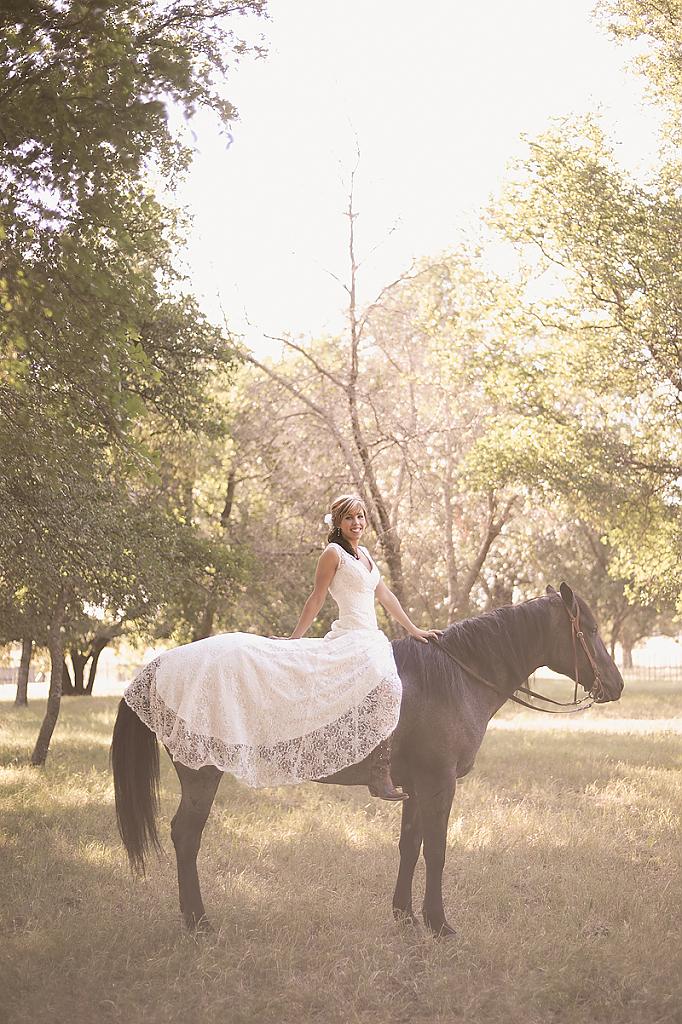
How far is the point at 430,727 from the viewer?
630 centimetres

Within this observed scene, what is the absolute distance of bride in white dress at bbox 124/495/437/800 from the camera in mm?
5973

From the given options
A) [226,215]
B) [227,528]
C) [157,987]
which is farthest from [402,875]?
[227,528]

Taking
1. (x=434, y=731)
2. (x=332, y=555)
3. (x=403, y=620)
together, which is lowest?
(x=434, y=731)

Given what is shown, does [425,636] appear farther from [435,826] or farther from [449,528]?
[449,528]

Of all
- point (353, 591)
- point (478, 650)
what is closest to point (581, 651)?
point (478, 650)

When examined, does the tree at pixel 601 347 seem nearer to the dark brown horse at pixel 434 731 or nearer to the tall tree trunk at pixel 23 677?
the dark brown horse at pixel 434 731

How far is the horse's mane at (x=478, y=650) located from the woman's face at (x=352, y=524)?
809mm

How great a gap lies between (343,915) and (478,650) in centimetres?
204

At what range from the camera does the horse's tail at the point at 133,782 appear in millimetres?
6449

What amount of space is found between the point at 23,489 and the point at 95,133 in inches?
189

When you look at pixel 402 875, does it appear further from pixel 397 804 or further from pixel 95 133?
pixel 95 133

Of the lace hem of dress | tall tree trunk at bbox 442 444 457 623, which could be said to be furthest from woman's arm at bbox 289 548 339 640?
tall tree trunk at bbox 442 444 457 623

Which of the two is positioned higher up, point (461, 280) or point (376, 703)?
point (461, 280)

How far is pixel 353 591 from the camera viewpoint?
6.29 metres
